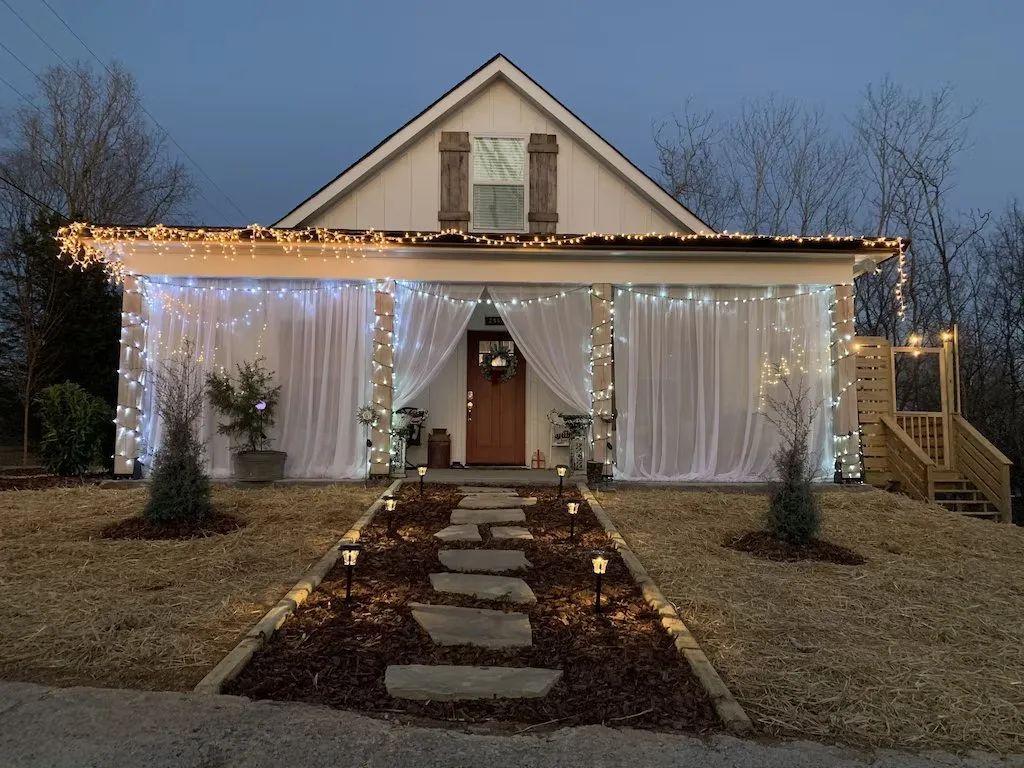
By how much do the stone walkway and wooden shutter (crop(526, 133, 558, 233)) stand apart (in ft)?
17.0

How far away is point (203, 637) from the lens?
3477 millimetres

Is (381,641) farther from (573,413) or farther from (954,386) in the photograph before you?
(954,386)

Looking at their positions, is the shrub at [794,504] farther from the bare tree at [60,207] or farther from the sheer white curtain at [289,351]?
the bare tree at [60,207]

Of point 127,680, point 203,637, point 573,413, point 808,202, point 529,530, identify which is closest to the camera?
point 127,680

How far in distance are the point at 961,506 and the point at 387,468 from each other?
8.13 metres

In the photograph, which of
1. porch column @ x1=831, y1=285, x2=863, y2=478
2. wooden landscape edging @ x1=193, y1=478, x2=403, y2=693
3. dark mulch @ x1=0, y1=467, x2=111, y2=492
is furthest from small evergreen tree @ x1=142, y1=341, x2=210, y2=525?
porch column @ x1=831, y1=285, x2=863, y2=478

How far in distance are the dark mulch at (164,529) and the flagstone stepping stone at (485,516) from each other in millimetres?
2053

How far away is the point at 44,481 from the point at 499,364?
21.2ft

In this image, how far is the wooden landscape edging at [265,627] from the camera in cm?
295

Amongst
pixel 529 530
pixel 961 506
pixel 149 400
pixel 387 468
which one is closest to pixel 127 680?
pixel 529 530

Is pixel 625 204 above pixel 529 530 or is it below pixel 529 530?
above

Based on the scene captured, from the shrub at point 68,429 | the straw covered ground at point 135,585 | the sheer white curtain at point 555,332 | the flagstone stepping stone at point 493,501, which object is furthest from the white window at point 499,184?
the shrub at point 68,429

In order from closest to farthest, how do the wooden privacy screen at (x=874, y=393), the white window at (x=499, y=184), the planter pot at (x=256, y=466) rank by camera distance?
the planter pot at (x=256, y=466), the wooden privacy screen at (x=874, y=393), the white window at (x=499, y=184)

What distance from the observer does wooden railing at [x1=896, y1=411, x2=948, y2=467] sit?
32.1 ft
